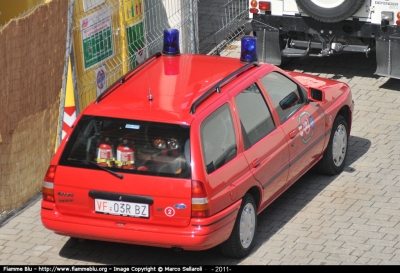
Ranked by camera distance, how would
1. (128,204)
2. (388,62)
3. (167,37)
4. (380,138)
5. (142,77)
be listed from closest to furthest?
(128,204), (142,77), (167,37), (380,138), (388,62)

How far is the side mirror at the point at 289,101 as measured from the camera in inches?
345

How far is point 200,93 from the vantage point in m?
8.02

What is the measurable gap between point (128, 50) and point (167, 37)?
2430 mm

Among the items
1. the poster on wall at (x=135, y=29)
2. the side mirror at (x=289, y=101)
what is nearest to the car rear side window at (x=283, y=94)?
the side mirror at (x=289, y=101)

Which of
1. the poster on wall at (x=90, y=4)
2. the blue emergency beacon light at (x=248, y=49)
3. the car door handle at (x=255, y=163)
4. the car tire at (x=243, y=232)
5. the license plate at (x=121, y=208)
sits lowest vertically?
the car tire at (x=243, y=232)

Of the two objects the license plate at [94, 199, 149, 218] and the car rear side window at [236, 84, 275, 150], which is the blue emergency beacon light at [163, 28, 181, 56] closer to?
the car rear side window at [236, 84, 275, 150]

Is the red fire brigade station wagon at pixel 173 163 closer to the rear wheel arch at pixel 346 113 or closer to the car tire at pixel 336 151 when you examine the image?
the car tire at pixel 336 151

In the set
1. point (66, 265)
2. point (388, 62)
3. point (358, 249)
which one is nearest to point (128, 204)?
point (66, 265)

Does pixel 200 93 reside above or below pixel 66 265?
above

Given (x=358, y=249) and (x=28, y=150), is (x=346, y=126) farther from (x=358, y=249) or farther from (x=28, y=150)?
(x=28, y=150)

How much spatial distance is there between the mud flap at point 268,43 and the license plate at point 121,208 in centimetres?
593

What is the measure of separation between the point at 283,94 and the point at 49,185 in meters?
2.53

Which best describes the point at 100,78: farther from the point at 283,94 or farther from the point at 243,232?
the point at 243,232

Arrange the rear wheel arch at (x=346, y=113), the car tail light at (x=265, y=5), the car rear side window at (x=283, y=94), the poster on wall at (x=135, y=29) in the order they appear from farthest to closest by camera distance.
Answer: the car tail light at (x=265, y=5), the poster on wall at (x=135, y=29), the rear wheel arch at (x=346, y=113), the car rear side window at (x=283, y=94)
